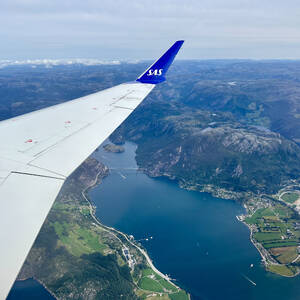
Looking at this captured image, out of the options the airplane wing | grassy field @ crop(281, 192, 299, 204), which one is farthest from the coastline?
the airplane wing

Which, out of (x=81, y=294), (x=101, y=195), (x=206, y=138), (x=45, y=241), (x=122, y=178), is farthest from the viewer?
(x=206, y=138)

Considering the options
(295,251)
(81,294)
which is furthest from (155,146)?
(81,294)

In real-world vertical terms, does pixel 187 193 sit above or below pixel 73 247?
below

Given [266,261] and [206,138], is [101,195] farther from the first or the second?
[206,138]

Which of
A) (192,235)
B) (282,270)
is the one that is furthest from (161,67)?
(192,235)

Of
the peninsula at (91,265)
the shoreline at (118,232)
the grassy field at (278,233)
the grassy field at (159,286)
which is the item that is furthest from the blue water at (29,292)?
the grassy field at (278,233)

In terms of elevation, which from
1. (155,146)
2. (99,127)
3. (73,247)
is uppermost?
(99,127)

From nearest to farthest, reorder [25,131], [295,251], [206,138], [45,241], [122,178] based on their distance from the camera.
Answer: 1. [25,131]
2. [45,241]
3. [295,251]
4. [122,178]
5. [206,138]

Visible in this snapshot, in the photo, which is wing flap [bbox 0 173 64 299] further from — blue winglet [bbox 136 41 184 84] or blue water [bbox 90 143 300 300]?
blue water [bbox 90 143 300 300]
